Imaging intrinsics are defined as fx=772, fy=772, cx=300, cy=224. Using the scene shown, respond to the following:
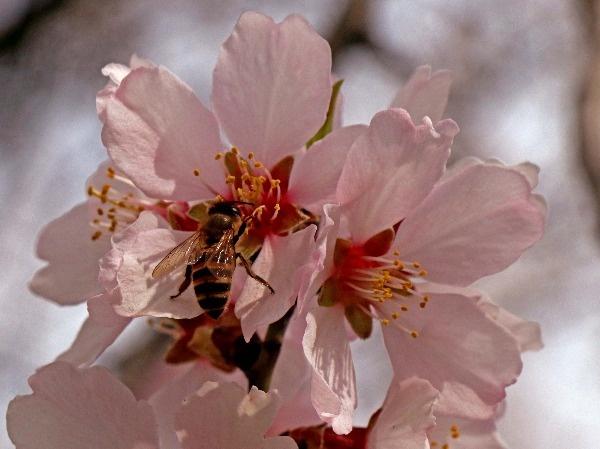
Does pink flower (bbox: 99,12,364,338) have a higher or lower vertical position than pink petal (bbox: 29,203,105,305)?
higher

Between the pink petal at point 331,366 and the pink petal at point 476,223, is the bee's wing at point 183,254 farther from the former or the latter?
the pink petal at point 476,223

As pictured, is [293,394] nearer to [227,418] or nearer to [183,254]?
[227,418]

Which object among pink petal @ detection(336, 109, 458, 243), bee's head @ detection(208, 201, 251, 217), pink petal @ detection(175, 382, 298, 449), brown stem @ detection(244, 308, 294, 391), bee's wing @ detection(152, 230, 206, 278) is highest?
pink petal @ detection(336, 109, 458, 243)

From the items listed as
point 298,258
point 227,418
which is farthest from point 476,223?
point 227,418

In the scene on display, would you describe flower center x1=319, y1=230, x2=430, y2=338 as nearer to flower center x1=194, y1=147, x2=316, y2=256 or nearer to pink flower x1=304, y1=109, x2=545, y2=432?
pink flower x1=304, y1=109, x2=545, y2=432

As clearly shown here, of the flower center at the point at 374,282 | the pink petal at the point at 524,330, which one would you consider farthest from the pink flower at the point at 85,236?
the pink petal at the point at 524,330

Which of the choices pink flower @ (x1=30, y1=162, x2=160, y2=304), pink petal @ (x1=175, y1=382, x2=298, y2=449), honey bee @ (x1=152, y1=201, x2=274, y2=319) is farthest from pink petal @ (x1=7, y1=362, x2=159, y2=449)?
pink flower @ (x1=30, y1=162, x2=160, y2=304)
